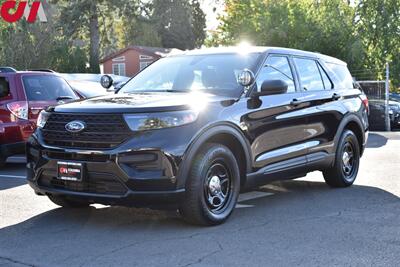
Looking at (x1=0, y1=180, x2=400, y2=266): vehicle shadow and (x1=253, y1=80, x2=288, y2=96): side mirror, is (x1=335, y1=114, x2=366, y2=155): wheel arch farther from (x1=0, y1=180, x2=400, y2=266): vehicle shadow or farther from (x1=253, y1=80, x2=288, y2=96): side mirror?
(x1=253, y1=80, x2=288, y2=96): side mirror

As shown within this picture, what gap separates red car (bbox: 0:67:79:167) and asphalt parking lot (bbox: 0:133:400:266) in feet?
6.24

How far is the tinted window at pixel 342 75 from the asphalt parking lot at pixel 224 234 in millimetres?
1539

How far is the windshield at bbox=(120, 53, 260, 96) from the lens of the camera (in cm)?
623

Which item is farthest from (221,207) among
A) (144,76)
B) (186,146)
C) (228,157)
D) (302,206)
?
(144,76)

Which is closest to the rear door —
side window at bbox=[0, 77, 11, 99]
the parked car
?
side window at bbox=[0, 77, 11, 99]

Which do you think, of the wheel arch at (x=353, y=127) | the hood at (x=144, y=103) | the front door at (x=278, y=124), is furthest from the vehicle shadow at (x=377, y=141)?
the hood at (x=144, y=103)

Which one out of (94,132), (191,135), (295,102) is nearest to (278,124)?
(295,102)

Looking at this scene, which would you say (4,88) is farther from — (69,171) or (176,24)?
(176,24)

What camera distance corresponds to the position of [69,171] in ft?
17.6

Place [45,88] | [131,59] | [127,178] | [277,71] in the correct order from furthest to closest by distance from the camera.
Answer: [131,59]
[45,88]
[277,71]
[127,178]

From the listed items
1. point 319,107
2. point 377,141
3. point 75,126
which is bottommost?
point 377,141

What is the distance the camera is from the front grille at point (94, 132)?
5.20 meters

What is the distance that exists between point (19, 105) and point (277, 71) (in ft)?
15.1

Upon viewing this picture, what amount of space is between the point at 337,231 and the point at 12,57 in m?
26.3
